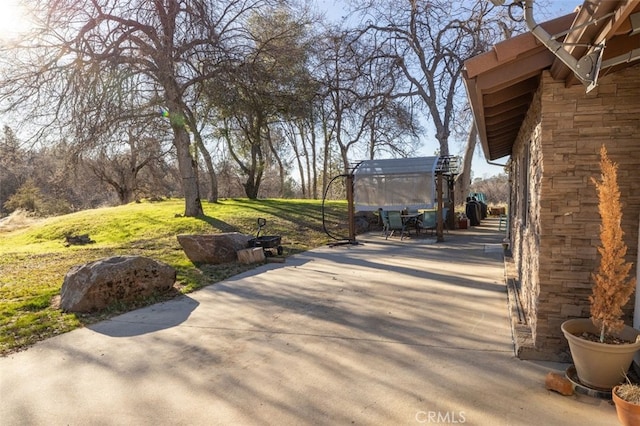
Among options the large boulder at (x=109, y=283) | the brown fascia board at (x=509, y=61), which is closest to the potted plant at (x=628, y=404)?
the brown fascia board at (x=509, y=61)

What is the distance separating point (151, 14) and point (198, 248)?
6.51 m

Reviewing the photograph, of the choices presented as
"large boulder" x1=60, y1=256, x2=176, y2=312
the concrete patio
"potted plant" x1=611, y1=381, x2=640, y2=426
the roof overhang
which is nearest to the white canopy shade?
the concrete patio

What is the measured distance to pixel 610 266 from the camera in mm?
2600

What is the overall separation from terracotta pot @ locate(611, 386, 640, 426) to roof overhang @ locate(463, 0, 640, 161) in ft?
6.62

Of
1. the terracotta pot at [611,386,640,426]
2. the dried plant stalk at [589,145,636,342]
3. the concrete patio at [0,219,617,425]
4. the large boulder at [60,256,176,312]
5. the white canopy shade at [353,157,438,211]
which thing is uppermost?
the white canopy shade at [353,157,438,211]

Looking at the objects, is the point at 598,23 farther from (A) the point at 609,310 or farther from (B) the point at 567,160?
(A) the point at 609,310

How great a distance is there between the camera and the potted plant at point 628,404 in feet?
7.16

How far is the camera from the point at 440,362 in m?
3.32

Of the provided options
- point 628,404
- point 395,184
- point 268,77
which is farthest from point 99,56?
point 628,404

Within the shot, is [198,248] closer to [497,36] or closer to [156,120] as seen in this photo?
[156,120]

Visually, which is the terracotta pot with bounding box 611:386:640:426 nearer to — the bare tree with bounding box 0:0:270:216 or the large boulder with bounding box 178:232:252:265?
the large boulder with bounding box 178:232:252:265

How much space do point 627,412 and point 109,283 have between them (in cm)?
534

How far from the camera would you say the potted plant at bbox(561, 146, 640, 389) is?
100 inches

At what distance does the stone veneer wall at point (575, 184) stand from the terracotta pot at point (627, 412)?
3.20 feet
